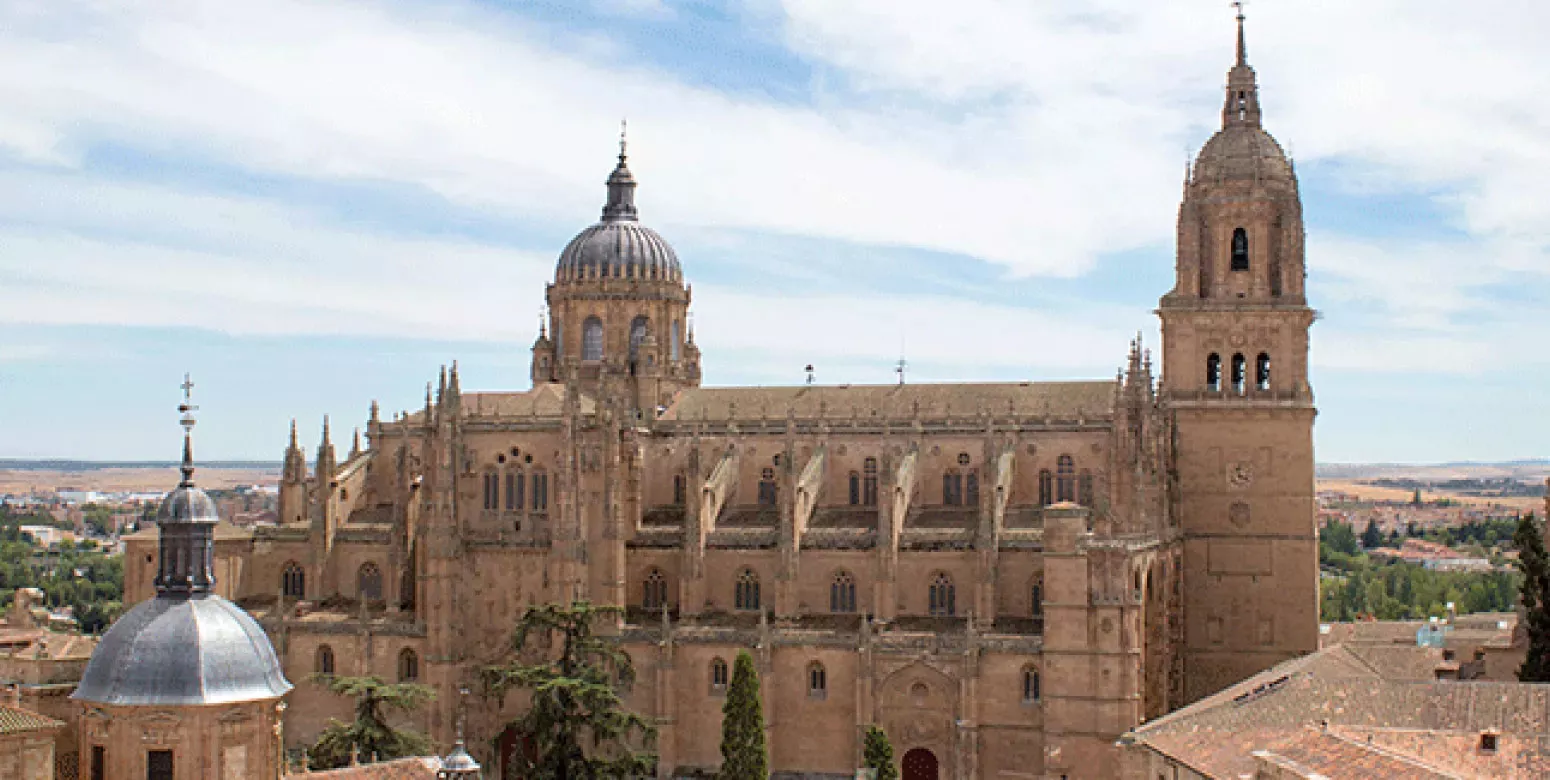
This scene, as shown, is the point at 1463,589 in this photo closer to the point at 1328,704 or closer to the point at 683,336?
the point at 683,336

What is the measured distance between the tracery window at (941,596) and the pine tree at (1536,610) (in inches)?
843

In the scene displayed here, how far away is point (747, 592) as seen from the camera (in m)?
68.6

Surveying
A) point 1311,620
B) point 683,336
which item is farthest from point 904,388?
point 1311,620

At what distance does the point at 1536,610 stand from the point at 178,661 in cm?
4312

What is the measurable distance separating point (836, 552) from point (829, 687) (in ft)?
19.5

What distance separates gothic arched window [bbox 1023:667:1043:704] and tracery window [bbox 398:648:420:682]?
2691 cm

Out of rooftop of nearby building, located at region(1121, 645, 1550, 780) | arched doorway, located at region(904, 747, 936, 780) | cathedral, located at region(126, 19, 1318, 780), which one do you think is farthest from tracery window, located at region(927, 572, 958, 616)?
rooftop of nearby building, located at region(1121, 645, 1550, 780)

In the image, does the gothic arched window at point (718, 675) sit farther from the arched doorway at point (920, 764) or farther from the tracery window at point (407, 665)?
the tracery window at point (407, 665)

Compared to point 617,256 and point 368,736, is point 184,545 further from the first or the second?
point 617,256

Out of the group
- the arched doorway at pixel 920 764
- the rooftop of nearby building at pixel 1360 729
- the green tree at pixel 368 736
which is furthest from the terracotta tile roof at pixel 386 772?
the arched doorway at pixel 920 764

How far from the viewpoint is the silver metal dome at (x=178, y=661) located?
33.3 metres

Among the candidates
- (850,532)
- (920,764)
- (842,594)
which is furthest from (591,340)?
(920,764)

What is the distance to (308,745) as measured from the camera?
6950 centimetres

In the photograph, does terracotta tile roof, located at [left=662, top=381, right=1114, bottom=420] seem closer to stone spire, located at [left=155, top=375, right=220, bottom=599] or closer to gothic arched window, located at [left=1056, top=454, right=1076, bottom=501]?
gothic arched window, located at [left=1056, top=454, right=1076, bottom=501]
